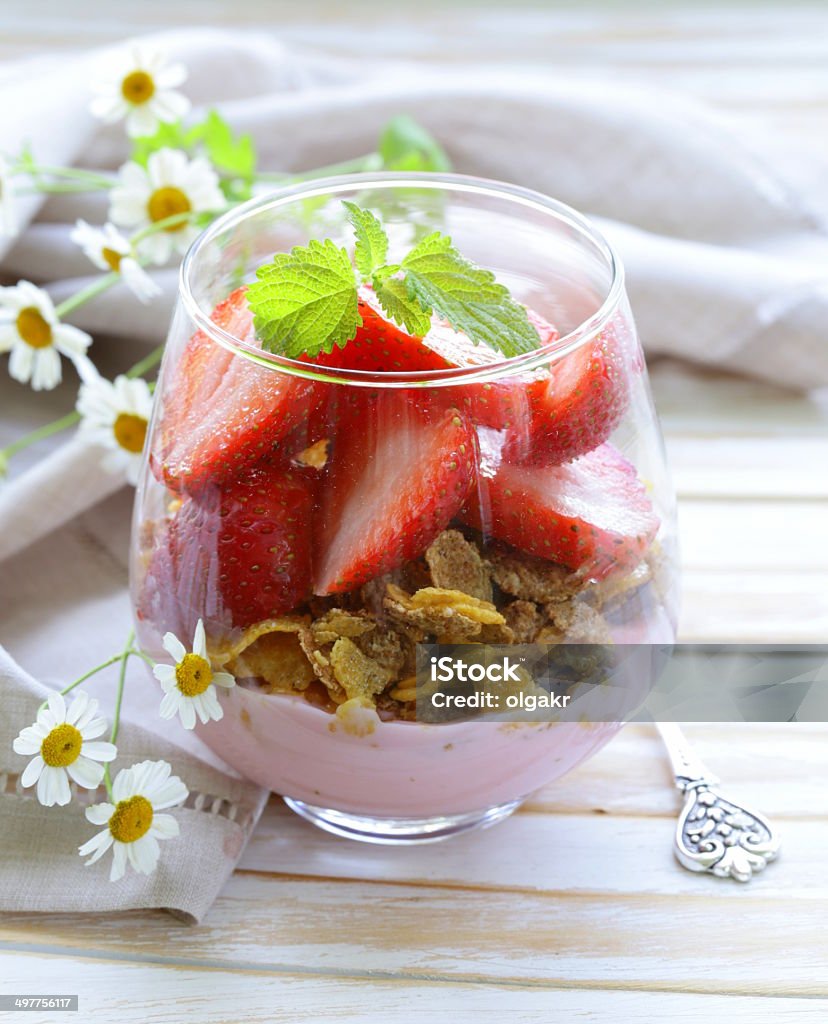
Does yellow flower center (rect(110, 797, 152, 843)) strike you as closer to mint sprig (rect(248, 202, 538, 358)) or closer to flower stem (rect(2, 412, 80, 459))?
mint sprig (rect(248, 202, 538, 358))

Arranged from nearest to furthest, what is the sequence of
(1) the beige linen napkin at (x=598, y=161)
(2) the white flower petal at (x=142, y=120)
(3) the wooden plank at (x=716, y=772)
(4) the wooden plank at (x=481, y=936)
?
1. (4) the wooden plank at (x=481, y=936)
2. (3) the wooden plank at (x=716, y=772)
3. (2) the white flower petal at (x=142, y=120)
4. (1) the beige linen napkin at (x=598, y=161)

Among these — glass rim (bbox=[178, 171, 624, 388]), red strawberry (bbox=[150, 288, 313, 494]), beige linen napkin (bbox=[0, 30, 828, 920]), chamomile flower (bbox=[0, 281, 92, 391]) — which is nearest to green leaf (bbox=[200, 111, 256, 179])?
beige linen napkin (bbox=[0, 30, 828, 920])

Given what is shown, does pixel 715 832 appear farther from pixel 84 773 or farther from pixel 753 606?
pixel 84 773

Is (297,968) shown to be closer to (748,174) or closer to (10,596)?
(10,596)

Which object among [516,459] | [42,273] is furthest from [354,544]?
[42,273]

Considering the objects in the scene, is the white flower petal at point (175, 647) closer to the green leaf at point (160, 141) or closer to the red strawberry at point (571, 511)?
the red strawberry at point (571, 511)

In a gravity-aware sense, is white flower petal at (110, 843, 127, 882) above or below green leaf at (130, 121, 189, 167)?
below

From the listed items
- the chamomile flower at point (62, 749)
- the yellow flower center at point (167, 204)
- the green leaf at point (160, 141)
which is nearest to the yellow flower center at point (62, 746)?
the chamomile flower at point (62, 749)

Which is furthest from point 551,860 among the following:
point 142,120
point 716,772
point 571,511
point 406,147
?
point 406,147
